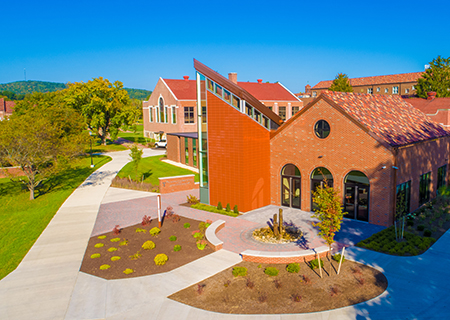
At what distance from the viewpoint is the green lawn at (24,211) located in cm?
1563

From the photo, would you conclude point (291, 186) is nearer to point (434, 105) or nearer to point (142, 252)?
point (142, 252)

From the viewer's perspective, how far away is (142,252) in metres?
15.2

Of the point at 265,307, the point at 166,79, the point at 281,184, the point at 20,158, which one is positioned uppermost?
the point at 166,79

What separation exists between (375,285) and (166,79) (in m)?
45.8

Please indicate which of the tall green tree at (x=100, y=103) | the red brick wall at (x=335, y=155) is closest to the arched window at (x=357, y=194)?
the red brick wall at (x=335, y=155)

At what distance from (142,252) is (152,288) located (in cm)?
354

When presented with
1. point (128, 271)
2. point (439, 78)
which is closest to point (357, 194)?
point (128, 271)

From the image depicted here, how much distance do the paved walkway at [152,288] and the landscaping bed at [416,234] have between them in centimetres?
43

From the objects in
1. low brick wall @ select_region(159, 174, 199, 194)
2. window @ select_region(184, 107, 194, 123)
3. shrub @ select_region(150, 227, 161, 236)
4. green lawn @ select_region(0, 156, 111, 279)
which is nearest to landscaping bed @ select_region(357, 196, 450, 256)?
shrub @ select_region(150, 227, 161, 236)

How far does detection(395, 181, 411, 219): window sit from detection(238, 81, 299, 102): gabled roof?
3441cm

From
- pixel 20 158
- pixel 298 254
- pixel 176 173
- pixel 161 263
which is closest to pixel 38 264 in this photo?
pixel 161 263

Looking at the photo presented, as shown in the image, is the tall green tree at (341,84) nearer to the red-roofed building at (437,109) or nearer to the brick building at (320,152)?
the red-roofed building at (437,109)

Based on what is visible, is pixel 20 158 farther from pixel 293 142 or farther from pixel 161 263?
pixel 293 142

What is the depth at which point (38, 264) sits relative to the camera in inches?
556
